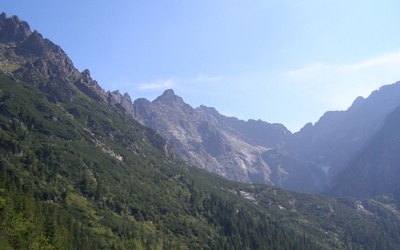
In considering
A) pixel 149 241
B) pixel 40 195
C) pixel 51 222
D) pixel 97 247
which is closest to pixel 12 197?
pixel 51 222

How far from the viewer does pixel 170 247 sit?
199 metres

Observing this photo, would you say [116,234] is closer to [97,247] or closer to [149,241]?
[149,241]

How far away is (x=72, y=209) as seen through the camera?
192 meters

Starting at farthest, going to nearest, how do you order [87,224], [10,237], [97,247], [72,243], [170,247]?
[170,247]
[87,224]
[97,247]
[72,243]
[10,237]

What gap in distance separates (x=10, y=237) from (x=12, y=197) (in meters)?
29.6

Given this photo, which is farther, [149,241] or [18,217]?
[149,241]

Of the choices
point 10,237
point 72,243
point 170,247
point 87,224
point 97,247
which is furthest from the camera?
point 170,247

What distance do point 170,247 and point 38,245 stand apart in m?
98.2

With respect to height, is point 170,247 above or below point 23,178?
below

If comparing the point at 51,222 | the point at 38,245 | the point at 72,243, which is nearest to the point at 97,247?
the point at 72,243

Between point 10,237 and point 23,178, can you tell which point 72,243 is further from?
point 23,178

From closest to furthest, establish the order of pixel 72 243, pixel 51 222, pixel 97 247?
pixel 51 222 → pixel 72 243 → pixel 97 247

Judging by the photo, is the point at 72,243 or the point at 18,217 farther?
the point at 72,243

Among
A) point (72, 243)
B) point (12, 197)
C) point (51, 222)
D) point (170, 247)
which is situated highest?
point (12, 197)
